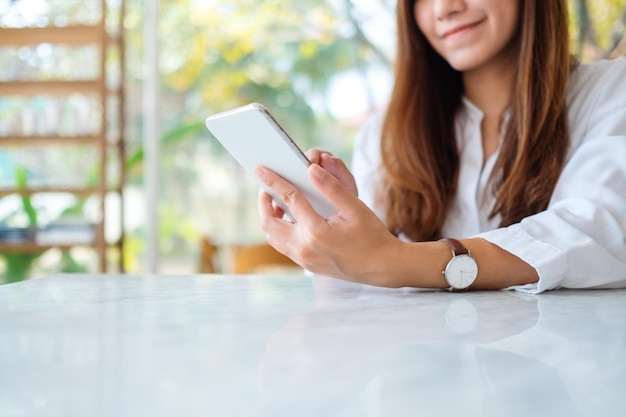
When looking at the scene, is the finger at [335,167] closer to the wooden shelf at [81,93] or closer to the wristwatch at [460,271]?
the wristwatch at [460,271]

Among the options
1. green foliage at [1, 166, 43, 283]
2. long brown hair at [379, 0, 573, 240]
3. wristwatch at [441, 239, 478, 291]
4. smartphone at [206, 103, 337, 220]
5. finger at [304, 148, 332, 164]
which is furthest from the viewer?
green foliage at [1, 166, 43, 283]

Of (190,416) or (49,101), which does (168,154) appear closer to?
(49,101)

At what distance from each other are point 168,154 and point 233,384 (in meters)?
4.51

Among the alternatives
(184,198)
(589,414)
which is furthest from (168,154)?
(589,414)

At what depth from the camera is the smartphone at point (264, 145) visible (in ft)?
2.84

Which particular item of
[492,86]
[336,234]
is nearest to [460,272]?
[336,234]

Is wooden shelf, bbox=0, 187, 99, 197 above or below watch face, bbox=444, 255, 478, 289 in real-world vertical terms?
below

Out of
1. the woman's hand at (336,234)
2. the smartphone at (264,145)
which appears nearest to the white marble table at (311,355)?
the woman's hand at (336,234)

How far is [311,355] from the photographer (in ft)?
1.75

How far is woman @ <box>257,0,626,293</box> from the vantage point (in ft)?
3.16

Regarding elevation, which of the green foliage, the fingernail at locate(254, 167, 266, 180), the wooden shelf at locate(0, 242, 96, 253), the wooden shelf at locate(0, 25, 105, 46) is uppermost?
the wooden shelf at locate(0, 25, 105, 46)

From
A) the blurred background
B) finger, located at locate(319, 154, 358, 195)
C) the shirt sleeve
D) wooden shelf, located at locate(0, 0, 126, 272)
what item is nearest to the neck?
the shirt sleeve

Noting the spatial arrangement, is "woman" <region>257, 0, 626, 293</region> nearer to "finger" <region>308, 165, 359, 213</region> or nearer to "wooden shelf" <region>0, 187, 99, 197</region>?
"finger" <region>308, 165, 359, 213</region>

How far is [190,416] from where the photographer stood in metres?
0.38
